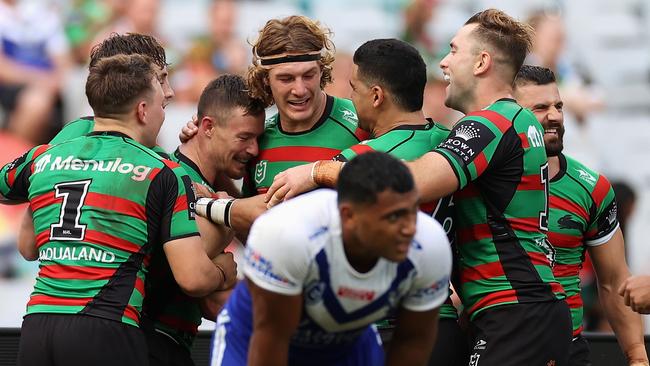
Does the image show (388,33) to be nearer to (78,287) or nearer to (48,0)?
(48,0)

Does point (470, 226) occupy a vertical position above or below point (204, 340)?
above

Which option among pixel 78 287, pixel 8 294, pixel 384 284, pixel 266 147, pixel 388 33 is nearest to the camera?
pixel 384 284

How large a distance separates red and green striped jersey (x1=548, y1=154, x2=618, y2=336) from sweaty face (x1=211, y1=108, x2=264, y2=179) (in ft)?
4.81

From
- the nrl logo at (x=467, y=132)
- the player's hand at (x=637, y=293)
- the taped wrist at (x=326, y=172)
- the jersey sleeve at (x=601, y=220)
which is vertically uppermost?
the nrl logo at (x=467, y=132)

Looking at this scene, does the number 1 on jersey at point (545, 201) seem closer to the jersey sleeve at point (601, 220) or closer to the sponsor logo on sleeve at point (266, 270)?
the jersey sleeve at point (601, 220)

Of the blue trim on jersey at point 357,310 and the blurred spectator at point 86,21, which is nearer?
the blue trim on jersey at point 357,310

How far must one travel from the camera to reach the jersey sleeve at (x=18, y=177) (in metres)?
4.95

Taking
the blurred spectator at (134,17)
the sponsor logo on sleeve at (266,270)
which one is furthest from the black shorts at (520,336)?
the blurred spectator at (134,17)

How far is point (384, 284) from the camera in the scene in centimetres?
377

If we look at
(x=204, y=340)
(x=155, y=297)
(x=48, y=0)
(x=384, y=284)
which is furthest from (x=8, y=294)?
(x=384, y=284)

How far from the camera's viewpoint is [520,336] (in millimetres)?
4621

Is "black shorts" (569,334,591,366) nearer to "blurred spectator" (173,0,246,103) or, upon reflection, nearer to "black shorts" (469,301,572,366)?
"black shorts" (469,301,572,366)

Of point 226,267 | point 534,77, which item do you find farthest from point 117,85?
point 534,77

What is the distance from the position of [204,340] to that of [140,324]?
4.50ft
